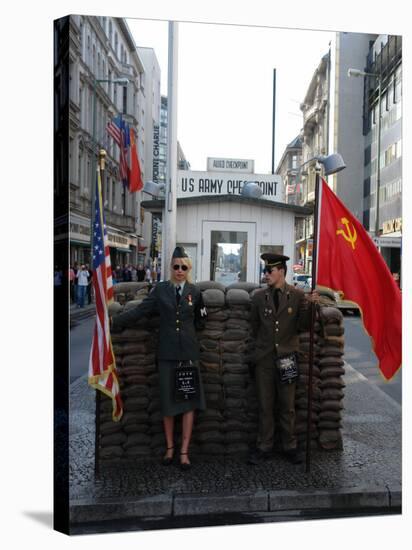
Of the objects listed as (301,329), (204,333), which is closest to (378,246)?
(301,329)

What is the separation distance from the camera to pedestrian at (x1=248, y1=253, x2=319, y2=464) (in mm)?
5000

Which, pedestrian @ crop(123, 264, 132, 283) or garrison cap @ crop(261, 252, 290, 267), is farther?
garrison cap @ crop(261, 252, 290, 267)

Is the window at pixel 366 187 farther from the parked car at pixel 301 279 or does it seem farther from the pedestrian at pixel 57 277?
the pedestrian at pixel 57 277

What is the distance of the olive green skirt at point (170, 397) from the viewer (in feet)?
16.0

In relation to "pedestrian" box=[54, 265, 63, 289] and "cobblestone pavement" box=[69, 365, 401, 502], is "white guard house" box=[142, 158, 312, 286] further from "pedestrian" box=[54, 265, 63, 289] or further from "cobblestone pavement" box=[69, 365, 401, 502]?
"cobblestone pavement" box=[69, 365, 401, 502]

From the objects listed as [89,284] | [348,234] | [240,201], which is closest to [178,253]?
[240,201]

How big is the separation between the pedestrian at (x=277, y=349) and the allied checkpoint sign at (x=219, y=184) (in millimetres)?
564

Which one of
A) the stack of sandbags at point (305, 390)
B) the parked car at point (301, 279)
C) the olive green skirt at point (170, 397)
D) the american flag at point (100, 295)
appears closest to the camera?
the american flag at point (100, 295)

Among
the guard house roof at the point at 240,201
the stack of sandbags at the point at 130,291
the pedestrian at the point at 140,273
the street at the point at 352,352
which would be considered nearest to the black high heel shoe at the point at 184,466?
the street at the point at 352,352

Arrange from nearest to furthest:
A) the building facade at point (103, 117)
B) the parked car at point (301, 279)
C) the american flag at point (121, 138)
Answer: the building facade at point (103, 117)
the american flag at point (121, 138)
the parked car at point (301, 279)

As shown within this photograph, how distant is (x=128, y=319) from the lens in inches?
194

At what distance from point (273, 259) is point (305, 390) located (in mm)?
1258

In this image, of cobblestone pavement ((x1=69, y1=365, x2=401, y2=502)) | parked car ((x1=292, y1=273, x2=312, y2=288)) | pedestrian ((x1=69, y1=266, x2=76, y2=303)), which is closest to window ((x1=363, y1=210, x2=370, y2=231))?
parked car ((x1=292, y1=273, x2=312, y2=288))

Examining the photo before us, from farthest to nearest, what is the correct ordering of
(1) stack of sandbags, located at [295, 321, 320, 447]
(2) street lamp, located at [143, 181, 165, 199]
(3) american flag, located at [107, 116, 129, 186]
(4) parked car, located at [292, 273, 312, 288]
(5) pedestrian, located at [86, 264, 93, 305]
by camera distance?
1. (1) stack of sandbags, located at [295, 321, 320, 447]
2. (4) parked car, located at [292, 273, 312, 288]
3. (2) street lamp, located at [143, 181, 165, 199]
4. (3) american flag, located at [107, 116, 129, 186]
5. (5) pedestrian, located at [86, 264, 93, 305]
